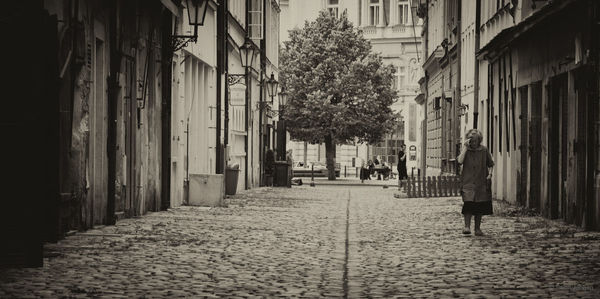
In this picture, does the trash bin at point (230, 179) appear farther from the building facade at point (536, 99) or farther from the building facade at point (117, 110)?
the building facade at point (536, 99)

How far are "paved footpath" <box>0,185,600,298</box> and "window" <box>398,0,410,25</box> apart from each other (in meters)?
80.0

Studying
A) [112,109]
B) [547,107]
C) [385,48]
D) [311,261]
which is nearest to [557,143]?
[547,107]

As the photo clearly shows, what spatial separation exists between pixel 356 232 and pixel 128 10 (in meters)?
5.85

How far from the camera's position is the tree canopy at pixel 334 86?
263 ft

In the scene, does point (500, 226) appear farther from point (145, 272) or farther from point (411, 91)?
point (411, 91)

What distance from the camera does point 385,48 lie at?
10619 cm

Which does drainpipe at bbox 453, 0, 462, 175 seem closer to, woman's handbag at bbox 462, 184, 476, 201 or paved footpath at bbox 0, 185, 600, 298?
paved footpath at bbox 0, 185, 600, 298

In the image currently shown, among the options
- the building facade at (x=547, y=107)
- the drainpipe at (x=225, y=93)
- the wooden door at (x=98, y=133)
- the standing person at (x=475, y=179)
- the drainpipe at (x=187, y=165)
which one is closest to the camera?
the wooden door at (x=98, y=133)

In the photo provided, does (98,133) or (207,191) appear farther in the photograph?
(207,191)

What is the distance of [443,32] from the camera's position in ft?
191

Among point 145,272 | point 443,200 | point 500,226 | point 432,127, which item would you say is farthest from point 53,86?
point 432,127

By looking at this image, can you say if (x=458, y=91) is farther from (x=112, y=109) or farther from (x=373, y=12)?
(x=373, y=12)

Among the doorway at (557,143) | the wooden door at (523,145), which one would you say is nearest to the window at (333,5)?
the wooden door at (523,145)

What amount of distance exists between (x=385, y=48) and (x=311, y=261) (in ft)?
301
